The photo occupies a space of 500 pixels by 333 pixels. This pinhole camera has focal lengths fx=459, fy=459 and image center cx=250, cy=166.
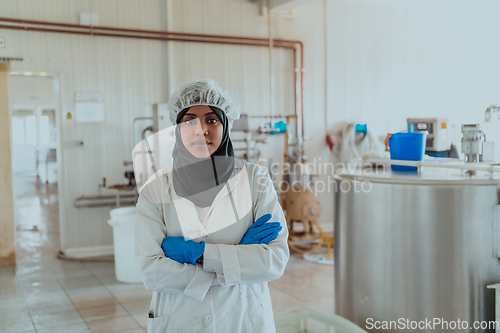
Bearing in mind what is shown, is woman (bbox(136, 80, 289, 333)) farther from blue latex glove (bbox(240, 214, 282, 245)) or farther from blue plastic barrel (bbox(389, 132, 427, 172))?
blue plastic barrel (bbox(389, 132, 427, 172))

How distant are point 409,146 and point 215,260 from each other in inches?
64.1

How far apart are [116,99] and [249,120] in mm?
1492

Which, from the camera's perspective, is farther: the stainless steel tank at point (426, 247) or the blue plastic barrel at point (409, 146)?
the blue plastic barrel at point (409, 146)

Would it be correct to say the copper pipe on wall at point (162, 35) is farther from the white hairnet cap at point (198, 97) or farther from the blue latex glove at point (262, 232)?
the blue latex glove at point (262, 232)

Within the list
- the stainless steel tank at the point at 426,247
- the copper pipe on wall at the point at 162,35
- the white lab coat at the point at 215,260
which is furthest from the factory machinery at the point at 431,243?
the copper pipe on wall at the point at 162,35

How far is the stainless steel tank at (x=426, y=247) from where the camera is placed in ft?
6.98

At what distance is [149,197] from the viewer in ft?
4.43

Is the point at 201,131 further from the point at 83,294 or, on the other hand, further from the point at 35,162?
the point at 35,162

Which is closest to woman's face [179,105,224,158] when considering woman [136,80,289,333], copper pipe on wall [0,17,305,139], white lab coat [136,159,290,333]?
woman [136,80,289,333]

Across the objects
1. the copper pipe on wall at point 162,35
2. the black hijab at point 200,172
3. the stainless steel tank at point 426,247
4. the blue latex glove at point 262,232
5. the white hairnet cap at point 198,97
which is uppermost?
the copper pipe on wall at point 162,35

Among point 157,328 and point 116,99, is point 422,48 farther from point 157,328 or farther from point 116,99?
point 157,328

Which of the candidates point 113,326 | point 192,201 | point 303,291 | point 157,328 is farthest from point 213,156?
point 303,291

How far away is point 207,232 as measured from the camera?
4.52ft

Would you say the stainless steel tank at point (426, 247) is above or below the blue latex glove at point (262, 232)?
below
